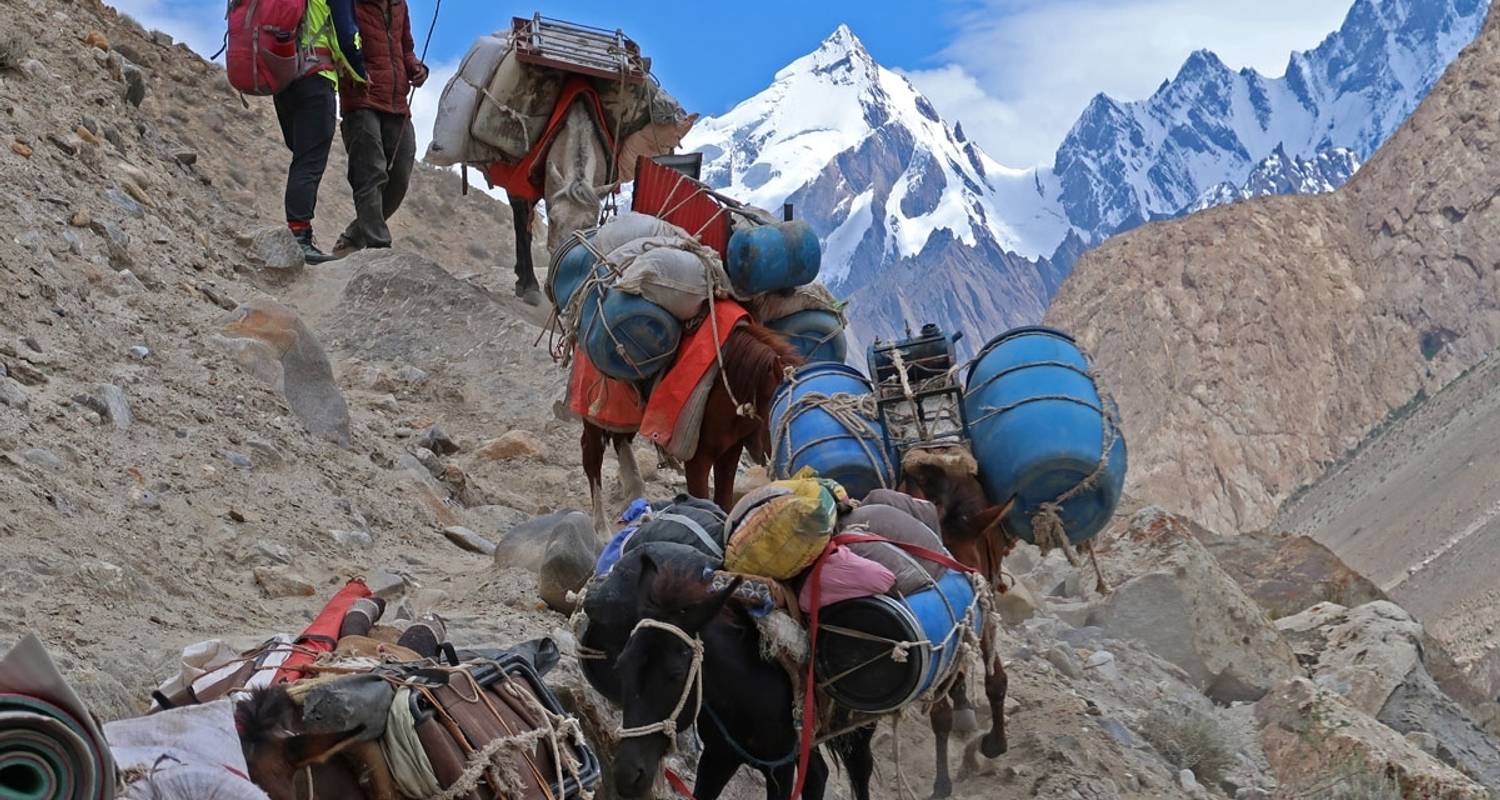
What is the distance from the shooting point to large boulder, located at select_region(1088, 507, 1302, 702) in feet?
32.6

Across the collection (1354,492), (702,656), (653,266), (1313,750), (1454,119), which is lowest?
(702,656)

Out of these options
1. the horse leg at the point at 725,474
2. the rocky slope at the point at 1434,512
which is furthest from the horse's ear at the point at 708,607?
the rocky slope at the point at 1434,512

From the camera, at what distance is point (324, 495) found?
772 centimetres

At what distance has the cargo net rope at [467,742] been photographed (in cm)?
356

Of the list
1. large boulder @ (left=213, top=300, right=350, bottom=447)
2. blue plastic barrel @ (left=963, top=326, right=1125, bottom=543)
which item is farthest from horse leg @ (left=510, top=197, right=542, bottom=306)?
blue plastic barrel @ (left=963, top=326, right=1125, bottom=543)

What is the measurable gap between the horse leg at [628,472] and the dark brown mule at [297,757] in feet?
18.5

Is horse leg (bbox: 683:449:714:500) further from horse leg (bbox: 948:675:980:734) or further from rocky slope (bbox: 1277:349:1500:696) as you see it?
rocky slope (bbox: 1277:349:1500:696)

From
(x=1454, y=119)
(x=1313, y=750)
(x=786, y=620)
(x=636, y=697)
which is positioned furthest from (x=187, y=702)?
(x=1454, y=119)

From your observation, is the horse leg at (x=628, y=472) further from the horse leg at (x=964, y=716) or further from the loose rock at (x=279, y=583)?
the loose rock at (x=279, y=583)

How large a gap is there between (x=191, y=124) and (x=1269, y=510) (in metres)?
40.2

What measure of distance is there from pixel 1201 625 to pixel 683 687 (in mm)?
Result: 6145

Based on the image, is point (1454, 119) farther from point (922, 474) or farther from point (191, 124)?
point (922, 474)

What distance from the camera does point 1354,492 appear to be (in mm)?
41531

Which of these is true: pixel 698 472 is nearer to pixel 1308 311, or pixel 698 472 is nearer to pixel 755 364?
pixel 755 364
